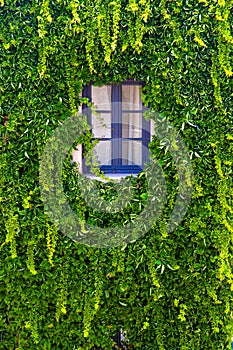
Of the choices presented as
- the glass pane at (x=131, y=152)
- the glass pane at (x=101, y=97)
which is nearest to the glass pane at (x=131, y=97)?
the glass pane at (x=101, y=97)

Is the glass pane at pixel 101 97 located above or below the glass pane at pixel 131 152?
above

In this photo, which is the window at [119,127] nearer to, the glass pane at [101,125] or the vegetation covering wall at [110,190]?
the glass pane at [101,125]

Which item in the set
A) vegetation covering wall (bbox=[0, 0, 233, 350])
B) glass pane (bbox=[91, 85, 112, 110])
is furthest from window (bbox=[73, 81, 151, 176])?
vegetation covering wall (bbox=[0, 0, 233, 350])

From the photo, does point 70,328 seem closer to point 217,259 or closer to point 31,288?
point 31,288

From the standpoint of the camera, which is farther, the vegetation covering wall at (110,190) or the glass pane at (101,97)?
the glass pane at (101,97)

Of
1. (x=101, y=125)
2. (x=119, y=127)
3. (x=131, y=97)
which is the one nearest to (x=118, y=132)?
(x=119, y=127)

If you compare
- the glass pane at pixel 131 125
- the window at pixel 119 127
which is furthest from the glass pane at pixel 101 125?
the glass pane at pixel 131 125
